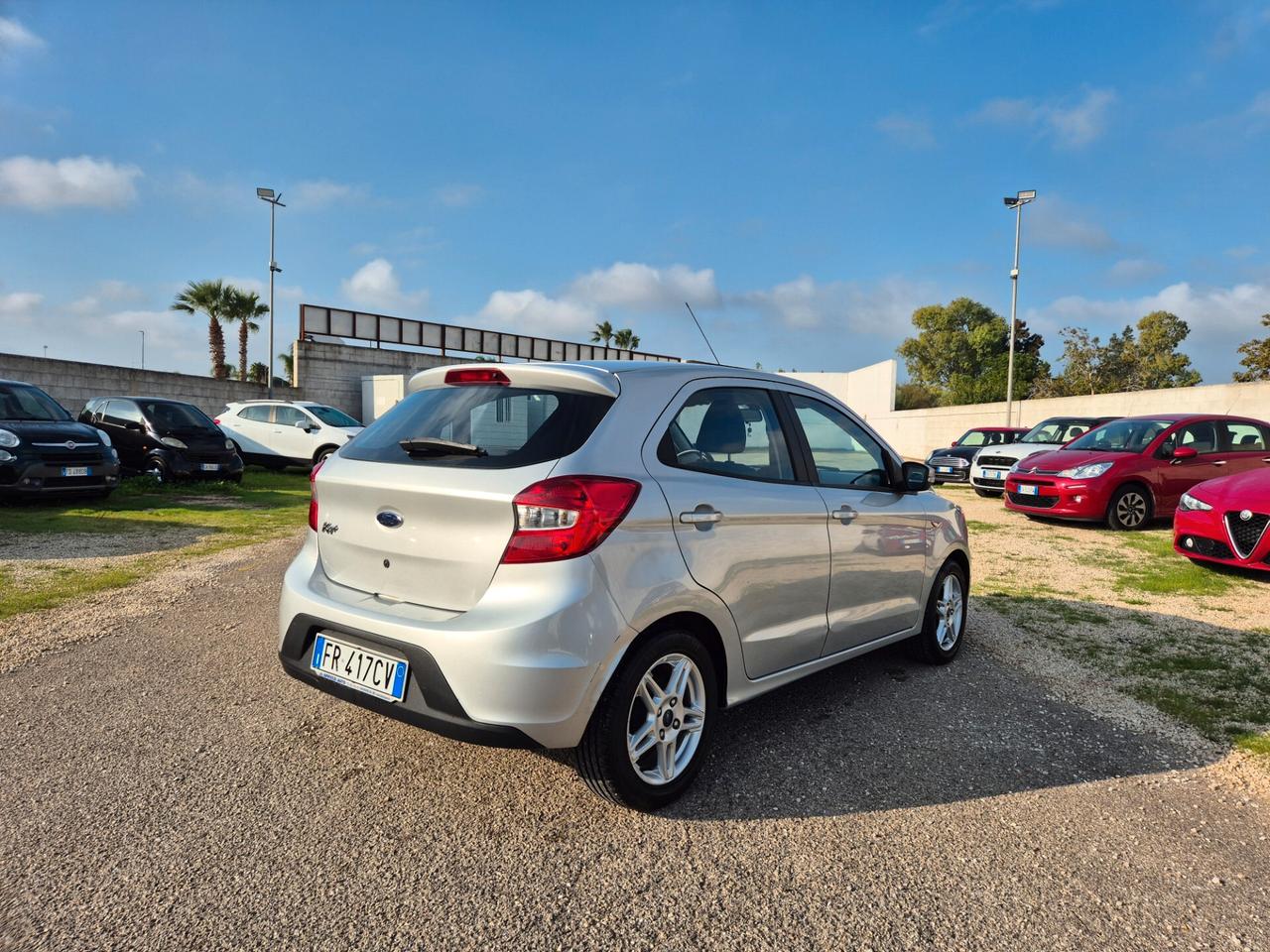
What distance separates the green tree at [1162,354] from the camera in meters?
45.9

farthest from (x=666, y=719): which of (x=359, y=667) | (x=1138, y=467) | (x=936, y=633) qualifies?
(x=1138, y=467)

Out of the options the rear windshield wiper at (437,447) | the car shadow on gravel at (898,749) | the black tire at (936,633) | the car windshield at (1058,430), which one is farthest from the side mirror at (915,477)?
the car windshield at (1058,430)

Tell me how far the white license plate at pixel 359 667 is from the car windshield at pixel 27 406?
395 inches

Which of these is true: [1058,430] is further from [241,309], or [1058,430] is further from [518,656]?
[241,309]

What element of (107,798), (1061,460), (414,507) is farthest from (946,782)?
(1061,460)

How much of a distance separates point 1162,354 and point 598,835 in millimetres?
54863

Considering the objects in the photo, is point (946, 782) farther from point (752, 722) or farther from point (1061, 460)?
point (1061, 460)

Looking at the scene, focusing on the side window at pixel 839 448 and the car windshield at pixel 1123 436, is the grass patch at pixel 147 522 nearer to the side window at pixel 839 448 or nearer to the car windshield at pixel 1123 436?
the side window at pixel 839 448

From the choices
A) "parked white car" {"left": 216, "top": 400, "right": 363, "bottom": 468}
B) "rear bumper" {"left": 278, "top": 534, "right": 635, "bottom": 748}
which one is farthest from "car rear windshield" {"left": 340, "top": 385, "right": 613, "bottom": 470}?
"parked white car" {"left": 216, "top": 400, "right": 363, "bottom": 468}

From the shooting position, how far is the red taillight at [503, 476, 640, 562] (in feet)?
8.22

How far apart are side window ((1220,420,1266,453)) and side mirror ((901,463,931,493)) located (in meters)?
9.33

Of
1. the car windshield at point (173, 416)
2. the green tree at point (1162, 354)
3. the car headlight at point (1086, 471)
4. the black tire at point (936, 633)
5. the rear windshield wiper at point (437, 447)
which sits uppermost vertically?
the green tree at point (1162, 354)

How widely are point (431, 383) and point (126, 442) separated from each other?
1265 centimetres

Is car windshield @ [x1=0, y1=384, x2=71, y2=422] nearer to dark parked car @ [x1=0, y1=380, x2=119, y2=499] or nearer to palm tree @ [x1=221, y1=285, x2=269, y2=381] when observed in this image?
dark parked car @ [x1=0, y1=380, x2=119, y2=499]
